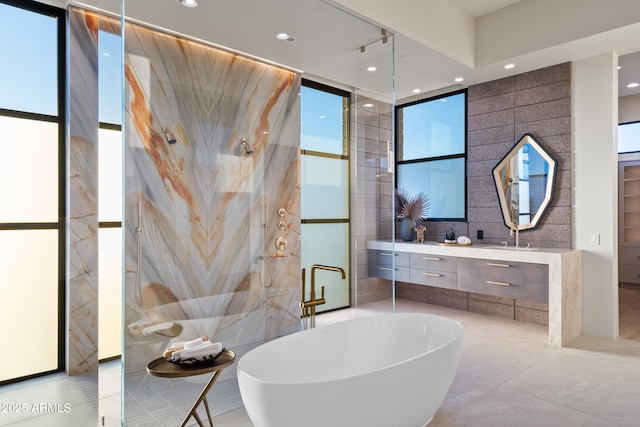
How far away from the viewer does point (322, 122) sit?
3277mm

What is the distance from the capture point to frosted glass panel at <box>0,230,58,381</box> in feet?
9.29

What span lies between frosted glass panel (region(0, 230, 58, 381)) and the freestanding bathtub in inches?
77.1

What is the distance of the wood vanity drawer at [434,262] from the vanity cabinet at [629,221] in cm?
384

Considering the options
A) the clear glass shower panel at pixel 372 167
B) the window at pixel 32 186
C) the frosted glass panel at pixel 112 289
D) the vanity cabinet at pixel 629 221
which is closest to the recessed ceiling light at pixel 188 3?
the window at pixel 32 186

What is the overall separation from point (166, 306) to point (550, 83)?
4316mm

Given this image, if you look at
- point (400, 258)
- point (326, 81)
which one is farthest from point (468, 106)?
point (326, 81)

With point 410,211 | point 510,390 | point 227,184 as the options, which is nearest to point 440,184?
point 410,211

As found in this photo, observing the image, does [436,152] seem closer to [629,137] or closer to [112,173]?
[629,137]

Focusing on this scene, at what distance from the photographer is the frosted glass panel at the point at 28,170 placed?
111 inches

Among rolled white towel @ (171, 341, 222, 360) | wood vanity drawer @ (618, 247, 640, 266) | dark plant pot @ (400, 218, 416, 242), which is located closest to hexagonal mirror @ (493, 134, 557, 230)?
dark plant pot @ (400, 218, 416, 242)

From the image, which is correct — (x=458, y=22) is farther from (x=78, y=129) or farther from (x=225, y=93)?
(x=78, y=129)

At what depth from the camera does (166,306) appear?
8.40ft

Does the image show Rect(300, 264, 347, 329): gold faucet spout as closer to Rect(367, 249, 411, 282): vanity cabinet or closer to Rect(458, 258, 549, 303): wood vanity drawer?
Rect(367, 249, 411, 282): vanity cabinet

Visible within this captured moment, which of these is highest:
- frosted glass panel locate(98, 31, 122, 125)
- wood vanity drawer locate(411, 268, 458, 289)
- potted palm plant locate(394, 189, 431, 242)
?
frosted glass panel locate(98, 31, 122, 125)
